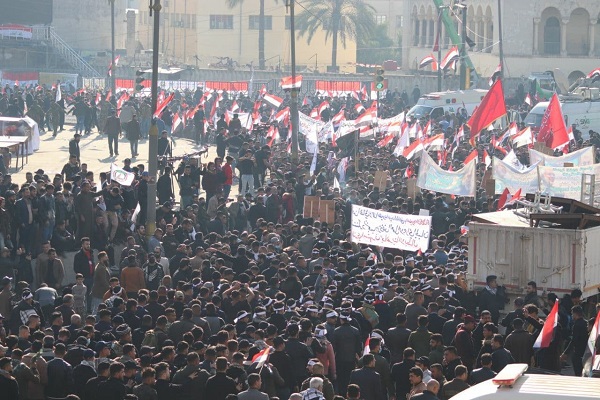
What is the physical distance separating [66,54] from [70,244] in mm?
56688

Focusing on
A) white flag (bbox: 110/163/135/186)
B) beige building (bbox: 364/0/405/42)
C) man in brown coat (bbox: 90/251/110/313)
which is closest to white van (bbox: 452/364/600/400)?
man in brown coat (bbox: 90/251/110/313)

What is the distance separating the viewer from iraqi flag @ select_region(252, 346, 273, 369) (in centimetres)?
1272

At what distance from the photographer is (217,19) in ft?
305

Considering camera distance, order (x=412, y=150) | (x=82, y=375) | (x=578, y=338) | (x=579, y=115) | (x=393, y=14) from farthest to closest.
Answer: (x=393, y=14), (x=579, y=115), (x=412, y=150), (x=578, y=338), (x=82, y=375)

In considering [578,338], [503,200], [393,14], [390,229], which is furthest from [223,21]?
[578,338]

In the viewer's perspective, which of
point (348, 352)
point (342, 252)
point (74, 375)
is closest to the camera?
point (74, 375)

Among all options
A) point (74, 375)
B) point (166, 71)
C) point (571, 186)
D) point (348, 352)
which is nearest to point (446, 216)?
point (571, 186)

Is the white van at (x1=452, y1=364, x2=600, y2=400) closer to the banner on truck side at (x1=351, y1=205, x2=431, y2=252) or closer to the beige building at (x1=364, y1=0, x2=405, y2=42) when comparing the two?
the banner on truck side at (x1=351, y1=205, x2=431, y2=252)

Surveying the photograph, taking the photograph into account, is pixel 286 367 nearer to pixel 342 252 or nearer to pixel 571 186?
pixel 342 252

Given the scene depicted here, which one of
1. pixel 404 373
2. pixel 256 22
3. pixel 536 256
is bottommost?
pixel 404 373

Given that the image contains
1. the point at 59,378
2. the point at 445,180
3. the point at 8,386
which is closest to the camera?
the point at 8,386

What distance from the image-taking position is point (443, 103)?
54281mm

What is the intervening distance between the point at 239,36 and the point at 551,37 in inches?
920

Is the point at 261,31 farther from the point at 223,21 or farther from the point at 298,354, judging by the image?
the point at 298,354
